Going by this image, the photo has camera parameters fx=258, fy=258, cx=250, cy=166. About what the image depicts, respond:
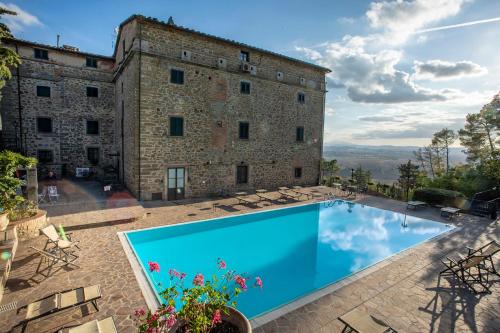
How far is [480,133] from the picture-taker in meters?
23.1

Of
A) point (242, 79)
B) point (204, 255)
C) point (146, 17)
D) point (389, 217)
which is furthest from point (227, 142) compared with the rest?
point (389, 217)

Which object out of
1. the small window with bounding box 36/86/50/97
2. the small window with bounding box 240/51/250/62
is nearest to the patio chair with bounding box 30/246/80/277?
the small window with bounding box 240/51/250/62

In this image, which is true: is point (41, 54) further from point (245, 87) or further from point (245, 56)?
point (245, 87)

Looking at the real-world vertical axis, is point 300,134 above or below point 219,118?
below

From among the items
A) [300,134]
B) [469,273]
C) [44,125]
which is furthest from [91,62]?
[469,273]

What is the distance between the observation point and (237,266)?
832 cm

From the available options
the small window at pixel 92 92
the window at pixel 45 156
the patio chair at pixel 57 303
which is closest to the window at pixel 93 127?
the small window at pixel 92 92

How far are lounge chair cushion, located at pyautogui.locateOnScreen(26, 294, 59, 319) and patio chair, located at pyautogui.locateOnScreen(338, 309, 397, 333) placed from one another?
495cm

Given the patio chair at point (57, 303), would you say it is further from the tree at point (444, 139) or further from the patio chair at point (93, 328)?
the tree at point (444, 139)

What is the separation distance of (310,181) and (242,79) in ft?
33.7

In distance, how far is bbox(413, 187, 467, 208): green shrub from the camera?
48.4ft

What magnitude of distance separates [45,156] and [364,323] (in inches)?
884

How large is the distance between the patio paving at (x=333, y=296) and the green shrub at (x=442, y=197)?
307 inches

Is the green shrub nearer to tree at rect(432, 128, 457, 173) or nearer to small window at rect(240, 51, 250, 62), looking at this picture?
small window at rect(240, 51, 250, 62)
